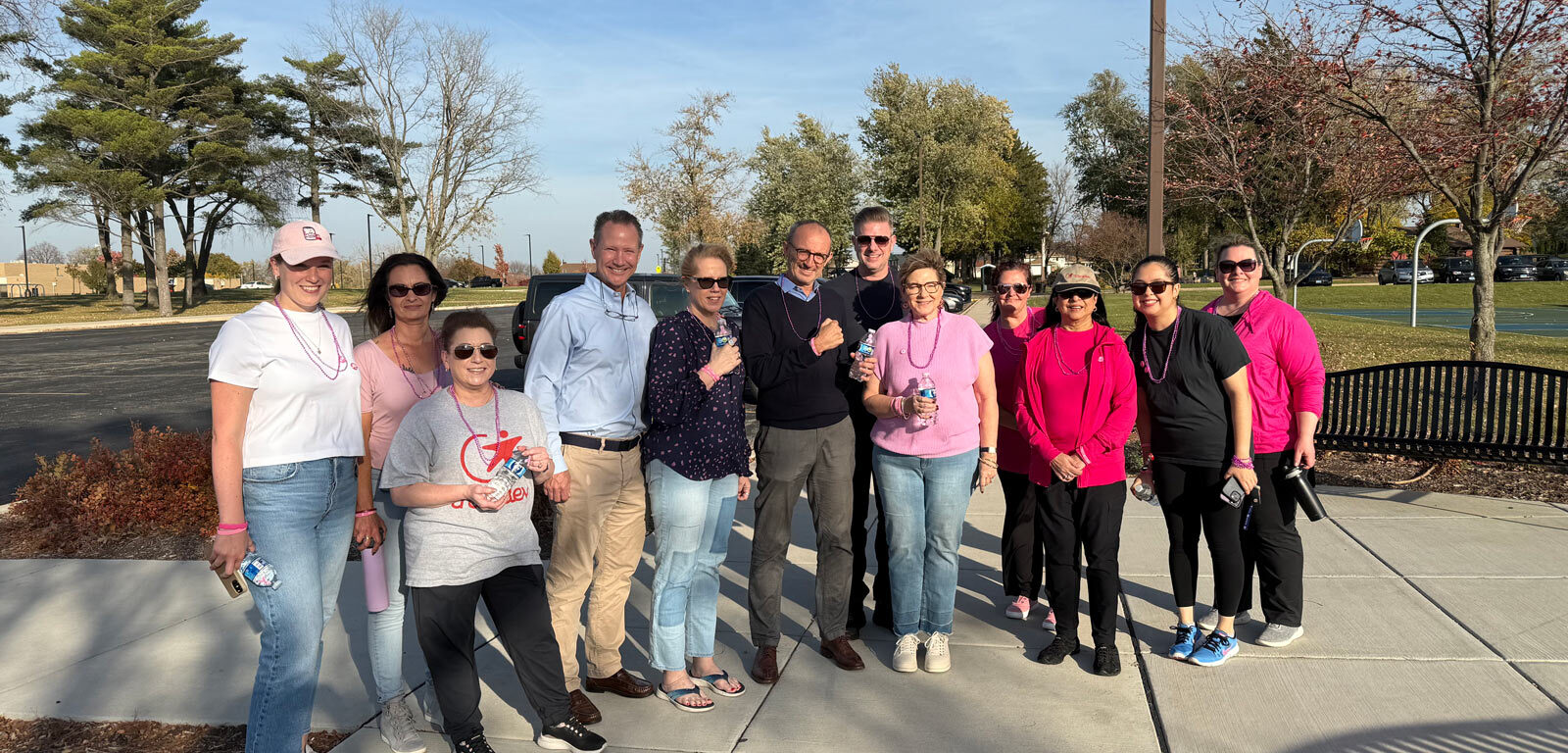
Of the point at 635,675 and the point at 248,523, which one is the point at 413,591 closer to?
the point at 248,523

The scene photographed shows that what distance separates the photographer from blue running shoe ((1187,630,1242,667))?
13.0ft

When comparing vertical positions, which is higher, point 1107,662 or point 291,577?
point 291,577

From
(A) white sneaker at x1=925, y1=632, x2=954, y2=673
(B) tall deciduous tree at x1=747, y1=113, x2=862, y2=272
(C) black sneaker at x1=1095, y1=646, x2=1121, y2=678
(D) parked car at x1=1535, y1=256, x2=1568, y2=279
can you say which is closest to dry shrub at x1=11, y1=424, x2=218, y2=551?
(A) white sneaker at x1=925, y1=632, x2=954, y2=673

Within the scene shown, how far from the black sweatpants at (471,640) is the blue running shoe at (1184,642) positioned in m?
2.50

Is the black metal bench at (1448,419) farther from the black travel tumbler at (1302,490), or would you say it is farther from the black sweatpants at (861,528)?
the black sweatpants at (861,528)

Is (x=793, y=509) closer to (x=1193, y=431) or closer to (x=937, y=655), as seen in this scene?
(x=937, y=655)

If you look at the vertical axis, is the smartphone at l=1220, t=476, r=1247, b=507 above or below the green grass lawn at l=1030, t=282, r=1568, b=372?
above

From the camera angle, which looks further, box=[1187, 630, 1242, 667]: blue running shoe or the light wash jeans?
box=[1187, 630, 1242, 667]: blue running shoe

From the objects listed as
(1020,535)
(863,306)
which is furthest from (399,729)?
(1020,535)

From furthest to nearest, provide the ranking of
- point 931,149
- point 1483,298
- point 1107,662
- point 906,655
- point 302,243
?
1. point 931,149
2. point 1483,298
3. point 906,655
4. point 1107,662
5. point 302,243

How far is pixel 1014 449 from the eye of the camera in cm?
458

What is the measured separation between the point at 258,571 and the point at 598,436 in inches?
45.9

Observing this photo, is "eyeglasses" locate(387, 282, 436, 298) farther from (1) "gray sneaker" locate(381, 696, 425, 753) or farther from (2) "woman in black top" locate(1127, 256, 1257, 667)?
(2) "woman in black top" locate(1127, 256, 1257, 667)

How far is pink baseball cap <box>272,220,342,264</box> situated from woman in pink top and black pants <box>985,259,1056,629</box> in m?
2.91
